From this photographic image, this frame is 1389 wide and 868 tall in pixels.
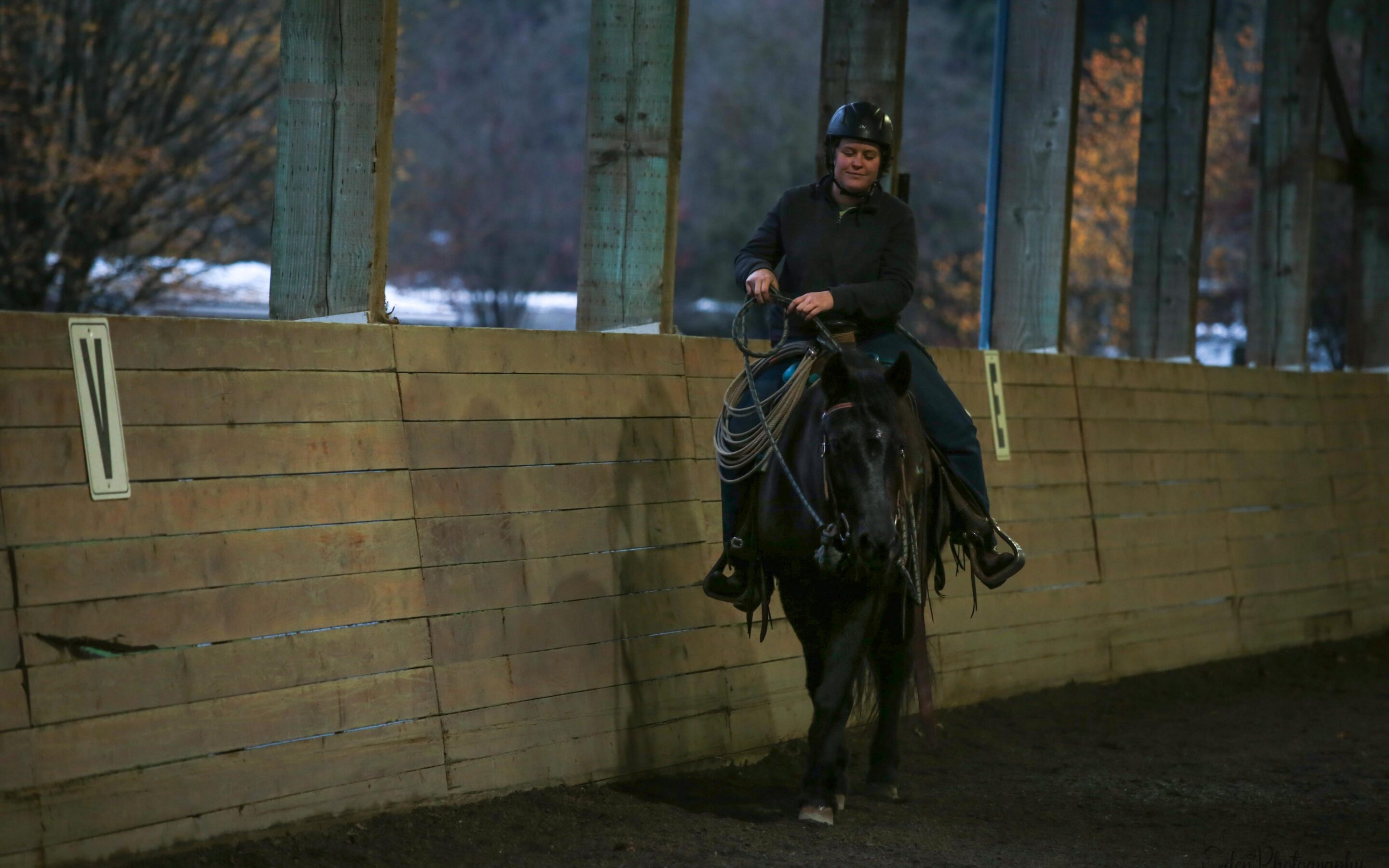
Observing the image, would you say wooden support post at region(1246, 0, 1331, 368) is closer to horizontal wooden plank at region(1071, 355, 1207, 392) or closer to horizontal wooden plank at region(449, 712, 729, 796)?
horizontal wooden plank at region(1071, 355, 1207, 392)

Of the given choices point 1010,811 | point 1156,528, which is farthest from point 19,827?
point 1156,528

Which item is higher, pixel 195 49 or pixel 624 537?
pixel 195 49

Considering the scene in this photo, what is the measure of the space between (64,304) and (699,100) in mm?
22325

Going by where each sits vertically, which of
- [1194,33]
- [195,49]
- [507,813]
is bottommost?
[507,813]

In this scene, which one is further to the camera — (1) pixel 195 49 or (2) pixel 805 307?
(1) pixel 195 49

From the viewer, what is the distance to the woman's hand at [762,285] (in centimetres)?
554

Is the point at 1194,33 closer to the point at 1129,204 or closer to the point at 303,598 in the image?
the point at 303,598

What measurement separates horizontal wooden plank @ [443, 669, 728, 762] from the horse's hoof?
85 centimetres

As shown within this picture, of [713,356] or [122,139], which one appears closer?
[713,356]

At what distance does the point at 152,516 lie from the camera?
442 centimetres

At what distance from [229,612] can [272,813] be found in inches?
24.2

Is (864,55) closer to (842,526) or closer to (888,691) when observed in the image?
(888,691)

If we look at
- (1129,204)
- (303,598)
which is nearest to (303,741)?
(303,598)

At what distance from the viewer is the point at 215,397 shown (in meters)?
4.63
